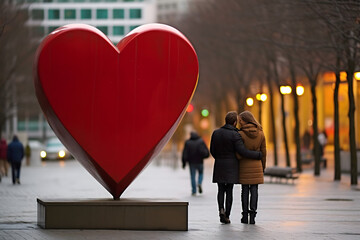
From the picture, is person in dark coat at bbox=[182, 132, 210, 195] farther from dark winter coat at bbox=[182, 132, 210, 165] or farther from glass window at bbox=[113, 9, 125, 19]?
glass window at bbox=[113, 9, 125, 19]

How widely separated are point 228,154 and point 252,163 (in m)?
0.44

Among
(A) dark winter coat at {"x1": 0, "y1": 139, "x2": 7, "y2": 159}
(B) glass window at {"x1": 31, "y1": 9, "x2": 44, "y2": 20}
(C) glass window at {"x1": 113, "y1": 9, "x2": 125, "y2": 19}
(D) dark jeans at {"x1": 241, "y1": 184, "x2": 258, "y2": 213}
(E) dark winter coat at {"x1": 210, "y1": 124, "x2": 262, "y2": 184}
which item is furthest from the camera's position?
(C) glass window at {"x1": 113, "y1": 9, "x2": 125, "y2": 19}

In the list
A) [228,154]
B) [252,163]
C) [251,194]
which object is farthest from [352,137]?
[228,154]

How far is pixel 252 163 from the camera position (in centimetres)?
1600

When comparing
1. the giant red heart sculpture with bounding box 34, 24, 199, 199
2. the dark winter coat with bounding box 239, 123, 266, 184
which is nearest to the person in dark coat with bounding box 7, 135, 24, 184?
the giant red heart sculpture with bounding box 34, 24, 199, 199

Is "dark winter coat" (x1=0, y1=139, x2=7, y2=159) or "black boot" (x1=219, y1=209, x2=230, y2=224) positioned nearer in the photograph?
"black boot" (x1=219, y1=209, x2=230, y2=224)

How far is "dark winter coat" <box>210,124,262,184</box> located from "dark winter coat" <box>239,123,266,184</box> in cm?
11

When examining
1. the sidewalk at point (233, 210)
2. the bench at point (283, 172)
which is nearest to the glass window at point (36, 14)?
the sidewalk at point (233, 210)

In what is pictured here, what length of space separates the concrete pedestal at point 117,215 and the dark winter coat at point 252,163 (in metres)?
1.36

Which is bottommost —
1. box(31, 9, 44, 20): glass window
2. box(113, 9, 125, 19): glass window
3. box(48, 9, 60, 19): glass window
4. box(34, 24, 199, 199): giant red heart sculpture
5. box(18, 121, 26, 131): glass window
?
box(34, 24, 199, 199): giant red heart sculpture

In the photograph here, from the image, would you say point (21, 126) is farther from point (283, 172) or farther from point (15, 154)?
point (283, 172)

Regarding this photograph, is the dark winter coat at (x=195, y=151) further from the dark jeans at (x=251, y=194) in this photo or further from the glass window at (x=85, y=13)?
the glass window at (x=85, y=13)

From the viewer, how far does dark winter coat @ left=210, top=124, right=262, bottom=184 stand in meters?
15.9

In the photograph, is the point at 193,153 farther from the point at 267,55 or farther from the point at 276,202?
the point at 267,55
